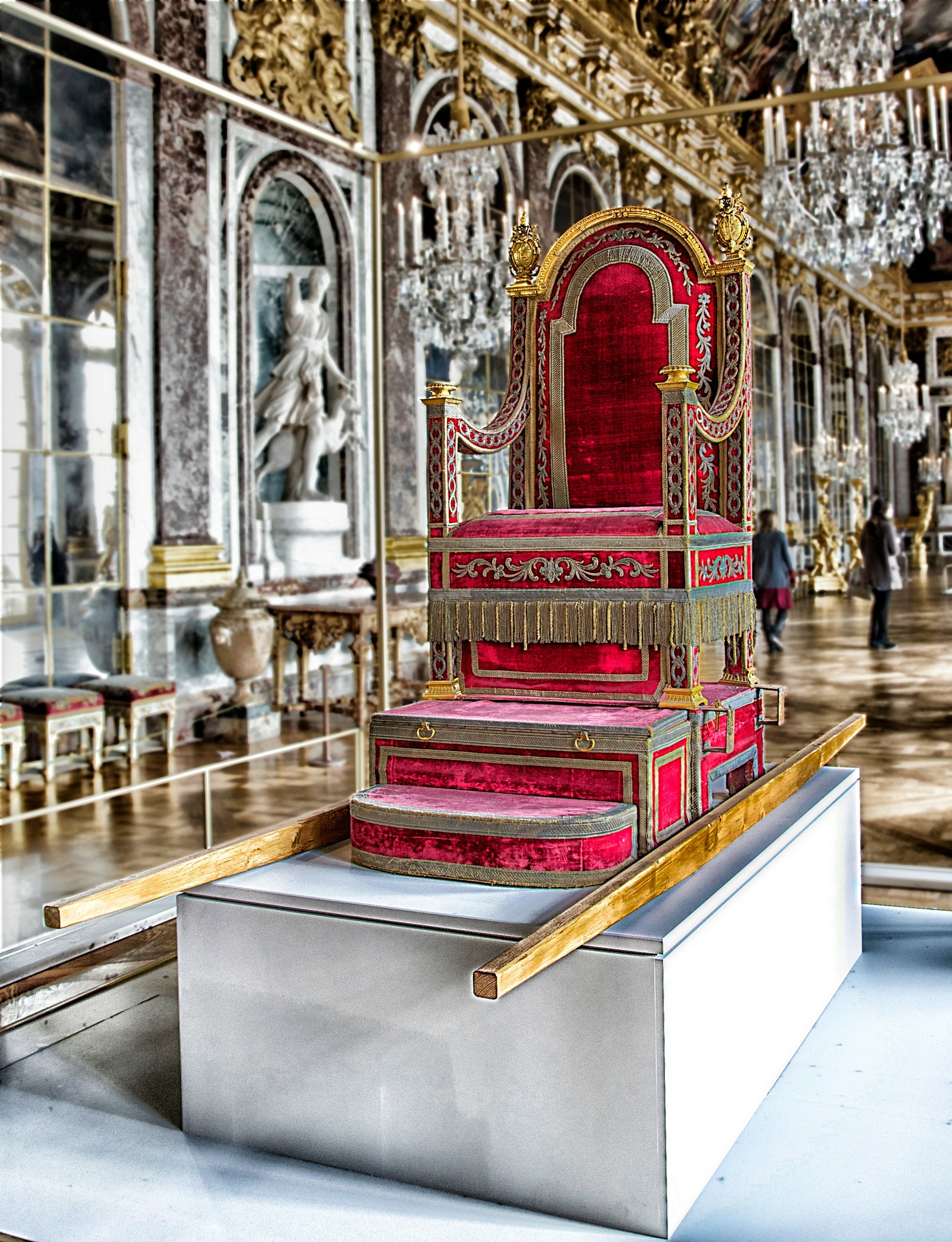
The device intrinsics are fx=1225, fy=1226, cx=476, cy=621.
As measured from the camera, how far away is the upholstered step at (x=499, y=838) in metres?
2.46

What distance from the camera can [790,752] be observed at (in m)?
5.26

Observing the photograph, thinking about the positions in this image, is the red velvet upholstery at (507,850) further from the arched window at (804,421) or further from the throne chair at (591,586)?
the arched window at (804,421)

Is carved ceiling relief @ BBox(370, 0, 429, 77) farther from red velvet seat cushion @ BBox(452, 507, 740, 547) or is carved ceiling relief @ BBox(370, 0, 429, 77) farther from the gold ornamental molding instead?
red velvet seat cushion @ BBox(452, 507, 740, 547)

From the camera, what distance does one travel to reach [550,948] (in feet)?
6.37

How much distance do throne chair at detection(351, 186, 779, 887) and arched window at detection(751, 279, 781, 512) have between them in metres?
2.35

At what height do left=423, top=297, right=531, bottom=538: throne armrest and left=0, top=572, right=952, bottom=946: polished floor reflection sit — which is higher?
left=423, top=297, right=531, bottom=538: throne armrest

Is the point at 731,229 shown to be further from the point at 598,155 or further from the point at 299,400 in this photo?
the point at 598,155

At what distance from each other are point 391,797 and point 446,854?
0.72 ft

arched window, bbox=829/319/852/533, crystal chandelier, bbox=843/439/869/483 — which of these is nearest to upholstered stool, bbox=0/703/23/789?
arched window, bbox=829/319/852/533

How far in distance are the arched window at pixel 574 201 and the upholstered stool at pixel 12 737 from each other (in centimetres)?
673

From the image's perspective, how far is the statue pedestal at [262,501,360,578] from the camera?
8.26 m

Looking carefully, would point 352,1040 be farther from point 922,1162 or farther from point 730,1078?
point 922,1162

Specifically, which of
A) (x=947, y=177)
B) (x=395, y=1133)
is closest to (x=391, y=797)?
(x=395, y=1133)

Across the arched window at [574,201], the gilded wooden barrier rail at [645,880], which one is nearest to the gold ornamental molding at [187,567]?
the gilded wooden barrier rail at [645,880]
